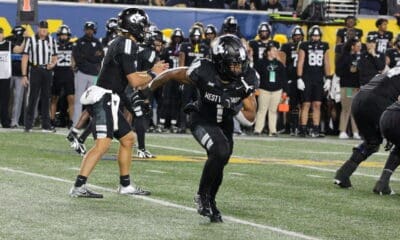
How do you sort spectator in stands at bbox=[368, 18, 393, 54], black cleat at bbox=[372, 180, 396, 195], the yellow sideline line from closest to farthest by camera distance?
A: black cleat at bbox=[372, 180, 396, 195]
the yellow sideline line
spectator in stands at bbox=[368, 18, 393, 54]

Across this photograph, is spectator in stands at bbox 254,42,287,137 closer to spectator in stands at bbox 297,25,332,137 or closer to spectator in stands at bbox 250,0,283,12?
spectator in stands at bbox 297,25,332,137

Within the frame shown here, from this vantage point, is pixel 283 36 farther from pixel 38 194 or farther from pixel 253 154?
pixel 38 194

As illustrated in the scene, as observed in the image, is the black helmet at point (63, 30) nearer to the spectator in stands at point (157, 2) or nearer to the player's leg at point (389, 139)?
the spectator in stands at point (157, 2)

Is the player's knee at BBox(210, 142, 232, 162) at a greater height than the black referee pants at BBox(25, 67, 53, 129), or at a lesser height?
greater

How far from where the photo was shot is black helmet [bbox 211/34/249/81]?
30.5 ft

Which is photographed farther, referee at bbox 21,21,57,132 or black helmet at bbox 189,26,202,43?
black helmet at bbox 189,26,202,43

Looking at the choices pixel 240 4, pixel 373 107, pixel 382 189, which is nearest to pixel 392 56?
pixel 240 4

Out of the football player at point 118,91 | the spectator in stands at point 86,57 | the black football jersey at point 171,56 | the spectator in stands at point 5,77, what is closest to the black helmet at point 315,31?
the black football jersey at point 171,56

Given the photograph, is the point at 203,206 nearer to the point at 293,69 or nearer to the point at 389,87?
the point at 389,87

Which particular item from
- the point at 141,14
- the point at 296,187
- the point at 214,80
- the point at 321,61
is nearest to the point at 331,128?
the point at 321,61

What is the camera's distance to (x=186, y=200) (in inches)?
426

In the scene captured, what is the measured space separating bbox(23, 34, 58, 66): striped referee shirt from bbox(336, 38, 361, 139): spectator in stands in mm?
5232

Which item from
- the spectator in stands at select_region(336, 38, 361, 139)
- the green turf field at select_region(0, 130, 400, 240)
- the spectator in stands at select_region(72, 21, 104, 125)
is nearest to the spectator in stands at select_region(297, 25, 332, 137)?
the spectator in stands at select_region(336, 38, 361, 139)

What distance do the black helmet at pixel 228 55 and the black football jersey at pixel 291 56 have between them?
13.0 metres
